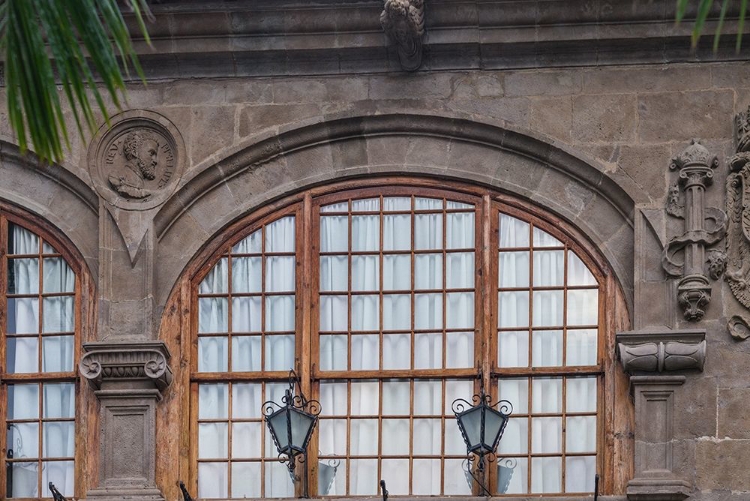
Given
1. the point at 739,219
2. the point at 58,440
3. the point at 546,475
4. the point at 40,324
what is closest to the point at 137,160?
the point at 40,324

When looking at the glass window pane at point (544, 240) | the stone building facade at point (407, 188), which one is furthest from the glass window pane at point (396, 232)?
the glass window pane at point (544, 240)

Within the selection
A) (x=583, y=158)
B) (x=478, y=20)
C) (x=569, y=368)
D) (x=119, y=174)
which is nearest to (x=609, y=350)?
(x=569, y=368)

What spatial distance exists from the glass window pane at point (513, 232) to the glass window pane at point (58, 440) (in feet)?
13.2

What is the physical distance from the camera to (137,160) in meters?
20.9

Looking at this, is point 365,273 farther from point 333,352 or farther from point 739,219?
point 739,219

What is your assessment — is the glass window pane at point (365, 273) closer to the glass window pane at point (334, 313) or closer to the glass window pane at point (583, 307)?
the glass window pane at point (334, 313)

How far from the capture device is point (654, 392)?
1981 centimetres

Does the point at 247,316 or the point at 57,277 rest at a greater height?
the point at 57,277

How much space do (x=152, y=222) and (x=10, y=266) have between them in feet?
4.42

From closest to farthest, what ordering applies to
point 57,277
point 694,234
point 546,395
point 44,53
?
point 44,53 → point 694,234 → point 546,395 → point 57,277

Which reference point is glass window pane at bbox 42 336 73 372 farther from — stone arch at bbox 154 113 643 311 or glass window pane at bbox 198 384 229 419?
glass window pane at bbox 198 384 229 419

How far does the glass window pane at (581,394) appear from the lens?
20188 mm

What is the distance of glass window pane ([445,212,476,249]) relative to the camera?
67.6ft

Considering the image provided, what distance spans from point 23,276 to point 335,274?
273cm
